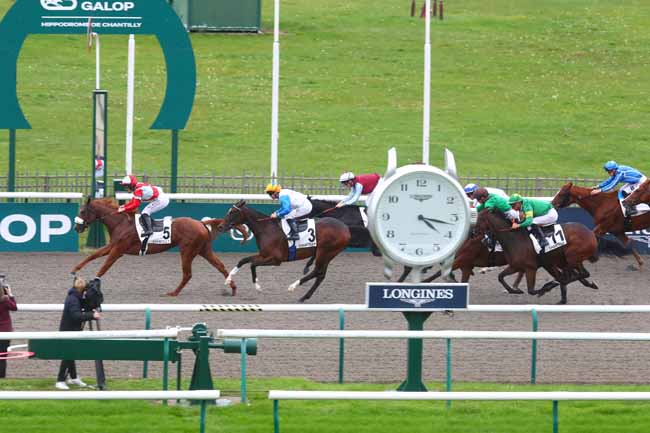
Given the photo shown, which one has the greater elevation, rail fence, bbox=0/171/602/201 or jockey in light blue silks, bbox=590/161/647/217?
jockey in light blue silks, bbox=590/161/647/217

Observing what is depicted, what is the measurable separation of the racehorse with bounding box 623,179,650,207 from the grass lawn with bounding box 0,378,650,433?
9477 millimetres

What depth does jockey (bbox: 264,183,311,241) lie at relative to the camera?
1966 cm

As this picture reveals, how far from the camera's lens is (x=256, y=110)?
38.7 metres

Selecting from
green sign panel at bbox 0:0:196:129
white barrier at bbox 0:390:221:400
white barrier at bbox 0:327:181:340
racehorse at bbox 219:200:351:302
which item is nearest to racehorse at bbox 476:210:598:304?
racehorse at bbox 219:200:351:302

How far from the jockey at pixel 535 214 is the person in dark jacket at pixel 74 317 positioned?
23.6 ft

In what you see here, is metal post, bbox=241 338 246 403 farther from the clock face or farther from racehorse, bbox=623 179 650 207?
racehorse, bbox=623 179 650 207

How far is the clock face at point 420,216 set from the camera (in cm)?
1185

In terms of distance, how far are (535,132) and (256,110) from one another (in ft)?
23.4

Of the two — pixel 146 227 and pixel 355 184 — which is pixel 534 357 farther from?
pixel 355 184

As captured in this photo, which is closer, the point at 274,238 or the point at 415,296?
the point at 415,296

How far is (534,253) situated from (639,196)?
3232 millimetres

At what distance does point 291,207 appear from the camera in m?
19.8

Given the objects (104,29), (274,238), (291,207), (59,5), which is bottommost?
(274,238)

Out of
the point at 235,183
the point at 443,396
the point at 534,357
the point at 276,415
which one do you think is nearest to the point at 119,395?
the point at 276,415
